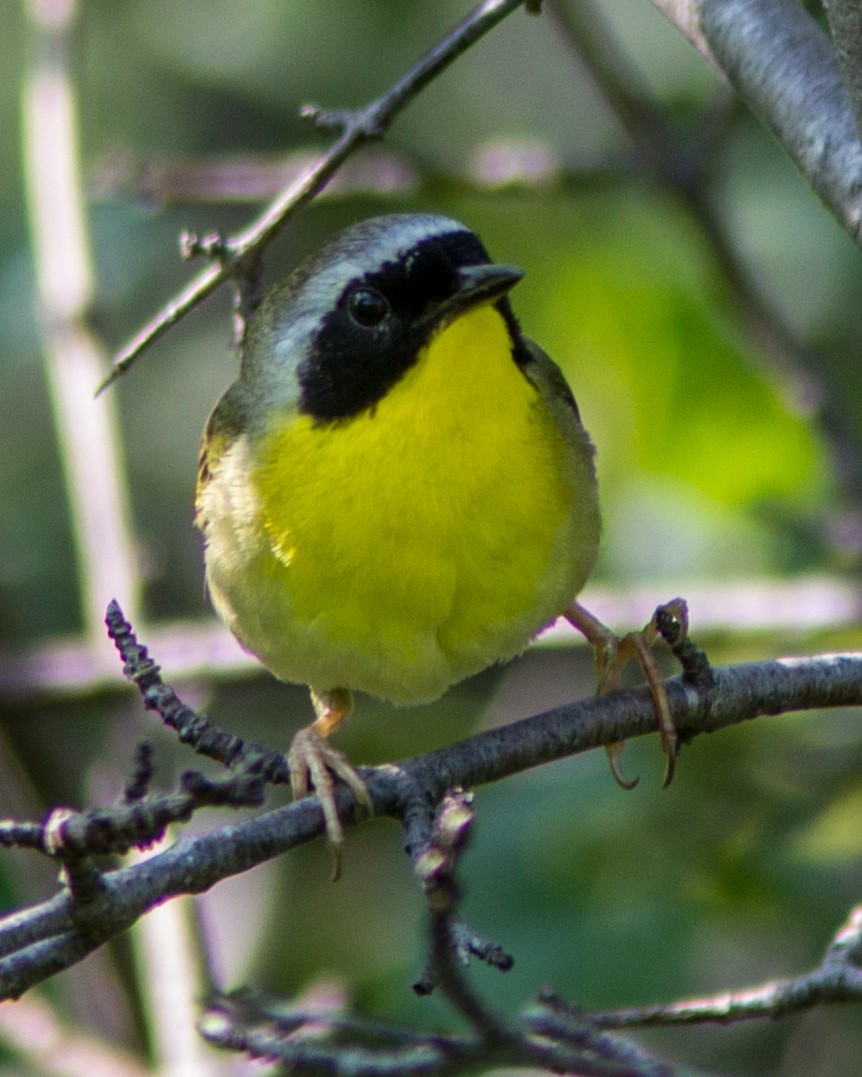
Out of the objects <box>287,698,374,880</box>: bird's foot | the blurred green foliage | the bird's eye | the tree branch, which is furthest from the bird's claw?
the tree branch

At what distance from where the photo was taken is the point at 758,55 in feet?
8.87

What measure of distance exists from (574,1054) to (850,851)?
2.66 m

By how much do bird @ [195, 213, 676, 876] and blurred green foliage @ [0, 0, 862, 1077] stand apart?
4.13ft

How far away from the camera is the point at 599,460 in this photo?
5.38m

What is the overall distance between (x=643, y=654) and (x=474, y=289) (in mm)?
852

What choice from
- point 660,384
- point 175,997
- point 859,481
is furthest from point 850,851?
point 175,997

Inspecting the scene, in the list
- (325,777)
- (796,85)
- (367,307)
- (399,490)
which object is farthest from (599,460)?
(796,85)

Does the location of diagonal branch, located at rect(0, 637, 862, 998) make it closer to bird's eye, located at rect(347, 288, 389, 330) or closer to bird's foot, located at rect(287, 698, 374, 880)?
bird's foot, located at rect(287, 698, 374, 880)

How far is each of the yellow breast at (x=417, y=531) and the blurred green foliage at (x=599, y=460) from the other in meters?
1.27

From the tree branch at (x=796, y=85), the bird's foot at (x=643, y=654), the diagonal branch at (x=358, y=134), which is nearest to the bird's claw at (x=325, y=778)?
the bird's foot at (x=643, y=654)

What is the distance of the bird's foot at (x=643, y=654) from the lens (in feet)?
9.32

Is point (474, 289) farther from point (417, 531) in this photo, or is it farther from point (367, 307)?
point (417, 531)

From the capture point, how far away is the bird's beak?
11.2 feet

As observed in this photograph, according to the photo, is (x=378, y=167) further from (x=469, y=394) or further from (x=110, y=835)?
(x=110, y=835)
